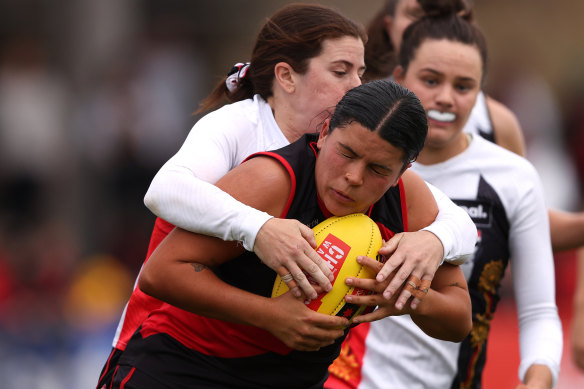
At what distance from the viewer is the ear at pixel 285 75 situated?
3.87 m

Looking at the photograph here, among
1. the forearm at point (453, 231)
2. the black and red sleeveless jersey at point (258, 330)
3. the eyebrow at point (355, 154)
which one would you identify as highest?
the eyebrow at point (355, 154)

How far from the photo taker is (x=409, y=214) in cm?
355

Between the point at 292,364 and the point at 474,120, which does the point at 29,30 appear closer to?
the point at 474,120

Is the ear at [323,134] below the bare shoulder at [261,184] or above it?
above

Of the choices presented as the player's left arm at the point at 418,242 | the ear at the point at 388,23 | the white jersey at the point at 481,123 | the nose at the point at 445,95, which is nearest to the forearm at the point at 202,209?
the player's left arm at the point at 418,242

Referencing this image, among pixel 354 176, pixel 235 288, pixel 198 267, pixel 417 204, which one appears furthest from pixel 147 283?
pixel 417 204

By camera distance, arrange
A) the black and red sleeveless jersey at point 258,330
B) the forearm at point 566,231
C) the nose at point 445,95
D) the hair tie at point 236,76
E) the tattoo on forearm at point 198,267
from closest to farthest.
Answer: the tattoo on forearm at point 198,267 < the black and red sleeveless jersey at point 258,330 < the hair tie at point 236,76 < the nose at point 445,95 < the forearm at point 566,231

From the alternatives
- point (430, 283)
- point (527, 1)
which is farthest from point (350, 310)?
point (527, 1)

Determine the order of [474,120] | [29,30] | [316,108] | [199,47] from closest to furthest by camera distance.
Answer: [316,108], [474,120], [29,30], [199,47]

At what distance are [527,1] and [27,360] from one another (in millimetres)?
9987

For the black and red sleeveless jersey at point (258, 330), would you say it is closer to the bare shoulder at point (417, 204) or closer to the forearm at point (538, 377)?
the bare shoulder at point (417, 204)

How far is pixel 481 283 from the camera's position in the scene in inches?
179

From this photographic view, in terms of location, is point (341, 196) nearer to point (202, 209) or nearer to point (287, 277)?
point (287, 277)

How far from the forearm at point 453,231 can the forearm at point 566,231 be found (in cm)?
143
